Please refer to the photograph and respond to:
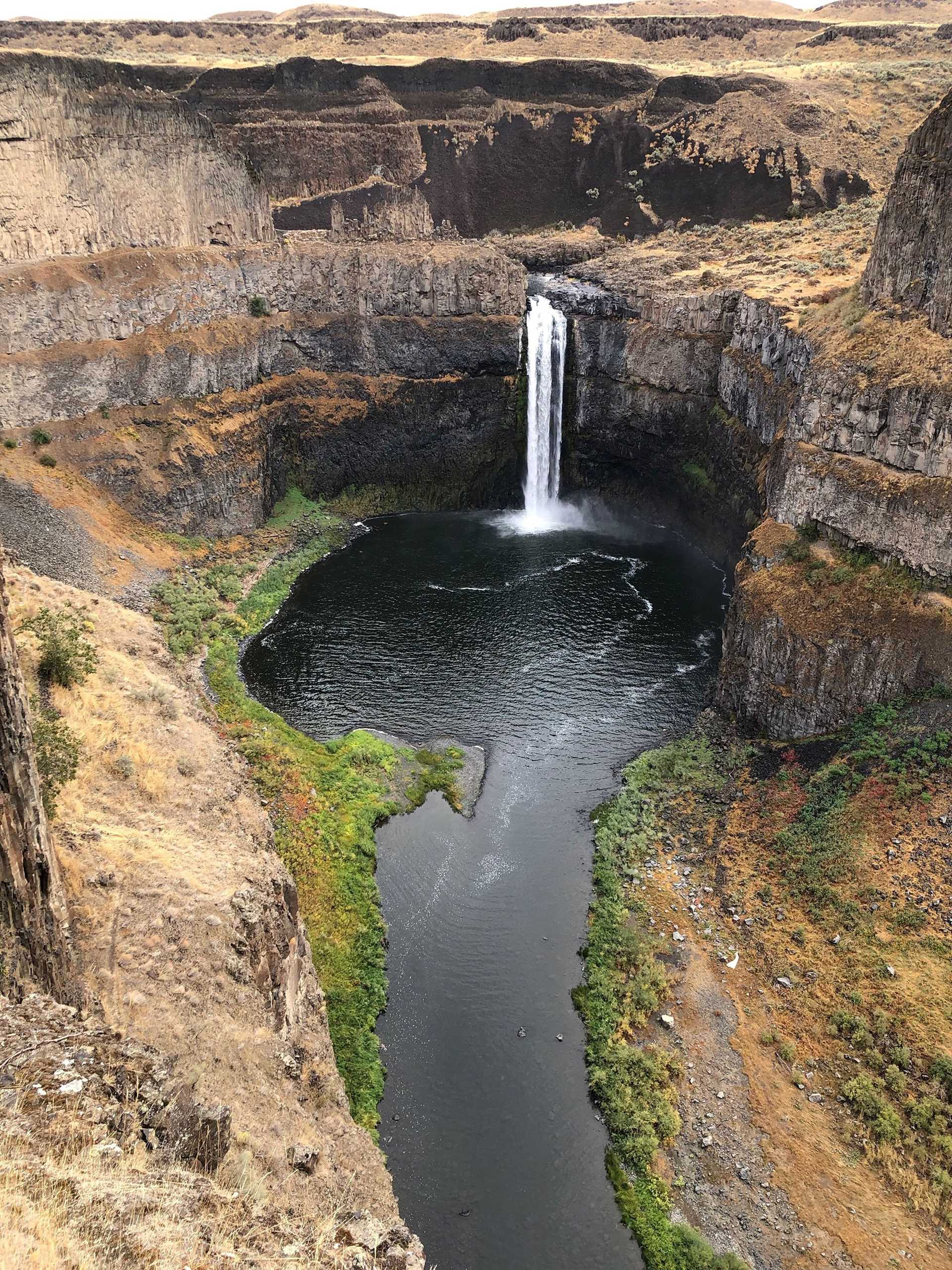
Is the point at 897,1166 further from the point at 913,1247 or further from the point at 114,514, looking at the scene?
the point at 114,514

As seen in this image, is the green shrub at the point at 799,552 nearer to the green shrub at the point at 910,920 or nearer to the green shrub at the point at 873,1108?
the green shrub at the point at 910,920

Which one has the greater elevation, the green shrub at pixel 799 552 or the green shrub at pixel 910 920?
the green shrub at pixel 799 552

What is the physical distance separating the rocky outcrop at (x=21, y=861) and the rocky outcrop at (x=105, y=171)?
42.4 metres

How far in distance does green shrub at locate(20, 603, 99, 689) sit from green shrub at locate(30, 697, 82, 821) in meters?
3.40

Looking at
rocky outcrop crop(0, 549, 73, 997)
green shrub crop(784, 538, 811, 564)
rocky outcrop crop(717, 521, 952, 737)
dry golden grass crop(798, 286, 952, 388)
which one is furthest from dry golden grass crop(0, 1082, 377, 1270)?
dry golden grass crop(798, 286, 952, 388)

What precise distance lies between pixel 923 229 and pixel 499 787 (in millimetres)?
26055

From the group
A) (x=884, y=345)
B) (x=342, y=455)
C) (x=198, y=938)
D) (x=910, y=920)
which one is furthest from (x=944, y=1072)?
(x=342, y=455)

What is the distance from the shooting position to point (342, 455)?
2362 inches

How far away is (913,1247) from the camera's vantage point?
19.8 metres

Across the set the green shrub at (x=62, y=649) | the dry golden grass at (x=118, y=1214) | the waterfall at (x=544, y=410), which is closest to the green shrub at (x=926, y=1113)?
the dry golden grass at (x=118, y=1214)

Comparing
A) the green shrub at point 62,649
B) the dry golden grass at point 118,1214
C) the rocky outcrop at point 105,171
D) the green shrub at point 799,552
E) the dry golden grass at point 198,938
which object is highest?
the rocky outcrop at point 105,171

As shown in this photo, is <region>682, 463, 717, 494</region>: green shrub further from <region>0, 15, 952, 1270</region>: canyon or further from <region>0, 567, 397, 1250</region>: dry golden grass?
<region>0, 567, 397, 1250</region>: dry golden grass

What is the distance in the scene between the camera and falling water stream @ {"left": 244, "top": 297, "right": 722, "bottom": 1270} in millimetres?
22172

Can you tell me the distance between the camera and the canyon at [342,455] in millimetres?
17688
